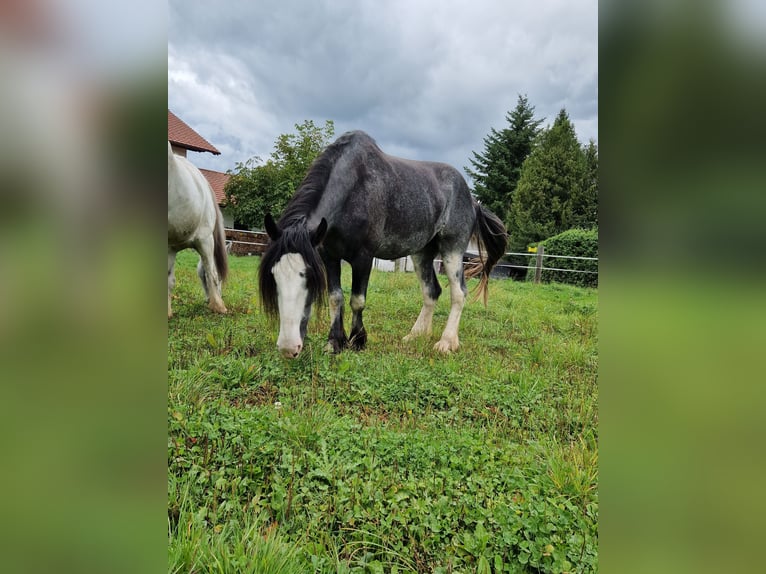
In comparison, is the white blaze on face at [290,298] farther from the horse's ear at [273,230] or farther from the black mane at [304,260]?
the horse's ear at [273,230]

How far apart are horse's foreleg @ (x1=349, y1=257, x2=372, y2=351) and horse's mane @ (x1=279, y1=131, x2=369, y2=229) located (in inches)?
32.8

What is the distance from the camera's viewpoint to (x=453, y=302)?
4.88m

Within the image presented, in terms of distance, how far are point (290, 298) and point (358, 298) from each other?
125 cm

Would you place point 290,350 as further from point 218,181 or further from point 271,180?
point 218,181

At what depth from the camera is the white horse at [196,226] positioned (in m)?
4.56

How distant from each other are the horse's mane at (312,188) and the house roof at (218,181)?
70.4 ft

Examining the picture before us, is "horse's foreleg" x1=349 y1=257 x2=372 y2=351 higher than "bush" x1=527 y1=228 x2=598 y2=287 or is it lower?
lower

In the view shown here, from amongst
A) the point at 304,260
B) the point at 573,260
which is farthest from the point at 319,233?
the point at 573,260

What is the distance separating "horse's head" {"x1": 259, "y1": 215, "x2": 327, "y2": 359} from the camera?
3162 millimetres
